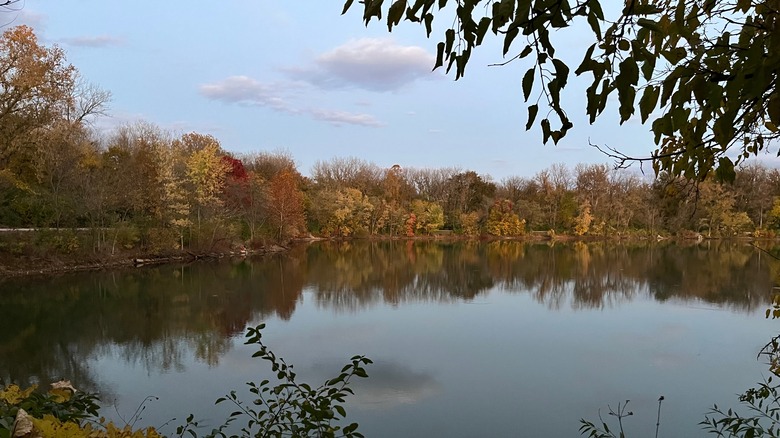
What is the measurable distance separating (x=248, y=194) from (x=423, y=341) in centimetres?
1940

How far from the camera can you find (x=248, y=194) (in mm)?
26391

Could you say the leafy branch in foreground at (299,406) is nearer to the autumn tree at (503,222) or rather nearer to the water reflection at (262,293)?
the water reflection at (262,293)

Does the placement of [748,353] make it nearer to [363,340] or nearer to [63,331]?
[363,340]

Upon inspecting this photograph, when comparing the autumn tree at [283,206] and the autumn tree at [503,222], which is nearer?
the autumn tree at [283,206]

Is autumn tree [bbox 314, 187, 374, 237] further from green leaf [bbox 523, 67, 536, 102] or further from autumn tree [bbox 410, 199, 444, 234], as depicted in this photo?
green leaf [bbox 523, 67, 536, 102]

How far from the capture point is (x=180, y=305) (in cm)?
1189

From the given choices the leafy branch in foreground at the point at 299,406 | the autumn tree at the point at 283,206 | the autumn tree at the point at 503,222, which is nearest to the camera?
the leafy branch in foreground at the point at 299,406

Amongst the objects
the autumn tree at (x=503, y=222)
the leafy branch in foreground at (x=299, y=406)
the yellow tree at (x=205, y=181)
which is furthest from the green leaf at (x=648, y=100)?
the autumn tree at (x=503, y=222)

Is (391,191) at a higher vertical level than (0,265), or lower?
higher

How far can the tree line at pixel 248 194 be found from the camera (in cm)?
1464

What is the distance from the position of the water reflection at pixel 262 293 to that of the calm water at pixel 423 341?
64mm

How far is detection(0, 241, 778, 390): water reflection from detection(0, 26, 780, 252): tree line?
2.77 m

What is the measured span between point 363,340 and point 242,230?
19283 mm

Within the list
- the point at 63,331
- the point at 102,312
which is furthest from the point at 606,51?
the point at 102,312
